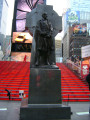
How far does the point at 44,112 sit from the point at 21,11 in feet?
119

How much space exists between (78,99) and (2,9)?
123368mm

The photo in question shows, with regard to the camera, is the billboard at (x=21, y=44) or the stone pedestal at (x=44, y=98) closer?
the stone pedestal at (x=44, y=98)

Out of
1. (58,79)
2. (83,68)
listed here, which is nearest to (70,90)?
(83,68)

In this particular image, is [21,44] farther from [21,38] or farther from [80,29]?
[80,29]

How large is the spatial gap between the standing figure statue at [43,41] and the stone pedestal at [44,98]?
541 millimetres

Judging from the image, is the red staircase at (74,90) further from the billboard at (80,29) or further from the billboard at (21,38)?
the billboard at (80,29)

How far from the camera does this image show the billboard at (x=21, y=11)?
35.0m

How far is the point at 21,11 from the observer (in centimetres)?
3609

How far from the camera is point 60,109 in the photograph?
13.5ft

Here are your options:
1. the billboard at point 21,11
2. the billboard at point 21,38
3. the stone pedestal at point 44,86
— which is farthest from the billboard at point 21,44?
the stone pedestal at point 44,86

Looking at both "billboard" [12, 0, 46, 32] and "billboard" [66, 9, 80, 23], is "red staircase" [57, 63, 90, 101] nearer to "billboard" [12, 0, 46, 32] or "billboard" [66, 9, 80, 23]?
"billboard" [12, 0, 46, 32]

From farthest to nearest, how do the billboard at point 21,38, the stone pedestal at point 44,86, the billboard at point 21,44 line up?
the billboard at point 21,38
the billboard at point 21,44
the stone pedestal at point 44,86

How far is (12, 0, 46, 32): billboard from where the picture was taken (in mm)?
35031

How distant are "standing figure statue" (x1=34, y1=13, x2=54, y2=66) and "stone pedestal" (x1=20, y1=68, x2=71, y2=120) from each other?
541mm
